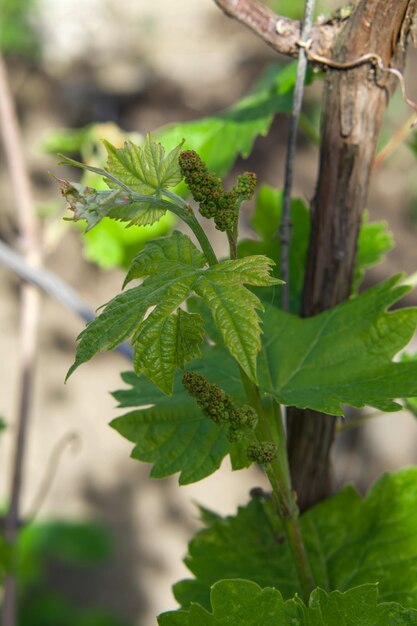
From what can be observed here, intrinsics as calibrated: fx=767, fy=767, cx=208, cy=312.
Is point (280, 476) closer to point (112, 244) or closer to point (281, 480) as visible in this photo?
point (281, 480)

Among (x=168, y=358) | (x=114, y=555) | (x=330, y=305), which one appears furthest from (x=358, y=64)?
(x=114, y=555)

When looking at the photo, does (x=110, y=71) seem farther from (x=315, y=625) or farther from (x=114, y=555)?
(x=315, y=625)

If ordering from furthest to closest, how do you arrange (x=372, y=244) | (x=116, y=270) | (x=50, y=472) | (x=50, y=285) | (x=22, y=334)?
(x=116, y=270)
(x=50, y=472)
(x=22, y=334)
(x=50, y=285)
(x=372, y=244)

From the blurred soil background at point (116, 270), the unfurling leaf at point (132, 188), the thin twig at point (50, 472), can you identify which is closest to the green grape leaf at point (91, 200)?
the unfurling leaf at point (132, 188)

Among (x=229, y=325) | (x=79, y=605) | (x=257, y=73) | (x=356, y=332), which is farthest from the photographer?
(x=257, y=73)

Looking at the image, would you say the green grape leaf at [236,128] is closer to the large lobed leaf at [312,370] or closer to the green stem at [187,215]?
the large lobed leaf at [312,370]

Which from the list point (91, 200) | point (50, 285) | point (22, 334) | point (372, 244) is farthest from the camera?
point (22, 334)

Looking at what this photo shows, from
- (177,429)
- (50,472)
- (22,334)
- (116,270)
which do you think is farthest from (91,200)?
(116,270)
